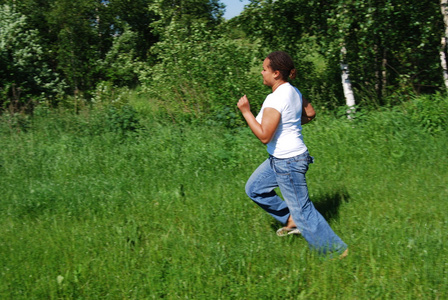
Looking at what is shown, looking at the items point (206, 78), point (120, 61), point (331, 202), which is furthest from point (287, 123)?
point (120, 61)

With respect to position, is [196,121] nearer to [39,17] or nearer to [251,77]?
[251,77]

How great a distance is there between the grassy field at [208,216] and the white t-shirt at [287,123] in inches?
35.7

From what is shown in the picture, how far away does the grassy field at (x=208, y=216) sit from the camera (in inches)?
138

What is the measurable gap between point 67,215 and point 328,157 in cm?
355

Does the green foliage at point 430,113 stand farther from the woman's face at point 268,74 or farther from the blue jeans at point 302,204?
the woman's face at point 268,74

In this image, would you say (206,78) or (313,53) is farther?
(313,53)

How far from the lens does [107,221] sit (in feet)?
15.4

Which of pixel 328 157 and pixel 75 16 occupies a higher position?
pixel 75 16

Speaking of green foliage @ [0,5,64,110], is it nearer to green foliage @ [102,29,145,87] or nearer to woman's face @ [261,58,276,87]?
green foliage @ [102,29,145,87]

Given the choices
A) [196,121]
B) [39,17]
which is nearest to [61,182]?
[196,121]

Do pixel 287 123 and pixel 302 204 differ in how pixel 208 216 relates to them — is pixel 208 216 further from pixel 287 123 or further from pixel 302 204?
pixel 287 123

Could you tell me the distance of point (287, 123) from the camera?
3645 mm

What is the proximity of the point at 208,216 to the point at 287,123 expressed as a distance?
1.53 metres

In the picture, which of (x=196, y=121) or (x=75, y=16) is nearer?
(x=196, y=121)
